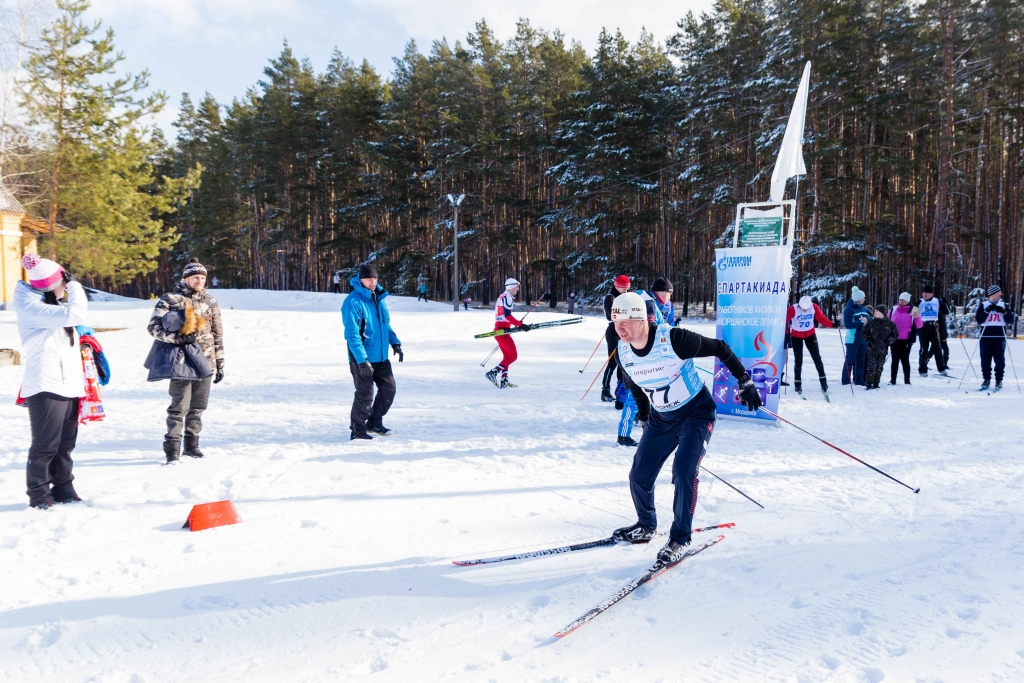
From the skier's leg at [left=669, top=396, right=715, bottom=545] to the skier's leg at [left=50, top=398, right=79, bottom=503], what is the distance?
4.64 metres

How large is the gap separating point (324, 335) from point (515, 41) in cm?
2967

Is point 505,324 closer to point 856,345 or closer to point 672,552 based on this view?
point 856,345

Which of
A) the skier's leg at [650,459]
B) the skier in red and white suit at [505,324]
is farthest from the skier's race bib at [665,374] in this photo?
the skier in red and white suit at [505,324]

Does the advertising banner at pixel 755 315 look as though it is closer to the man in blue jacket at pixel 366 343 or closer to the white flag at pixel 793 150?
the white flag at pixel 793 150

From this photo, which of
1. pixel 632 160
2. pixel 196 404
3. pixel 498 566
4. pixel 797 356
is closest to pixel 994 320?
pixel 797 356

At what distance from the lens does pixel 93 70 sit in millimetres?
22797

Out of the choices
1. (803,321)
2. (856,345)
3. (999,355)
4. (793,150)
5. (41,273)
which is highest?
(793,150)

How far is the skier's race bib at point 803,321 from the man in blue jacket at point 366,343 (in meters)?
7.52

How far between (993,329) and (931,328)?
2.17 m

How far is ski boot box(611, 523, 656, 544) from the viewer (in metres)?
4.15

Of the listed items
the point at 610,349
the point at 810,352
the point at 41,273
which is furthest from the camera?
the point at 810,352

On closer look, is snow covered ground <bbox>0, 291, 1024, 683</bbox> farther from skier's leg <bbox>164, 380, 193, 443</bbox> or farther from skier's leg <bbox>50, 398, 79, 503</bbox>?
skier's leg <bbox>164, 380, 193, 443</bbox>

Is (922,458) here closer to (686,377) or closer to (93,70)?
(686,377)

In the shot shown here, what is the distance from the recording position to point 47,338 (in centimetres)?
483
